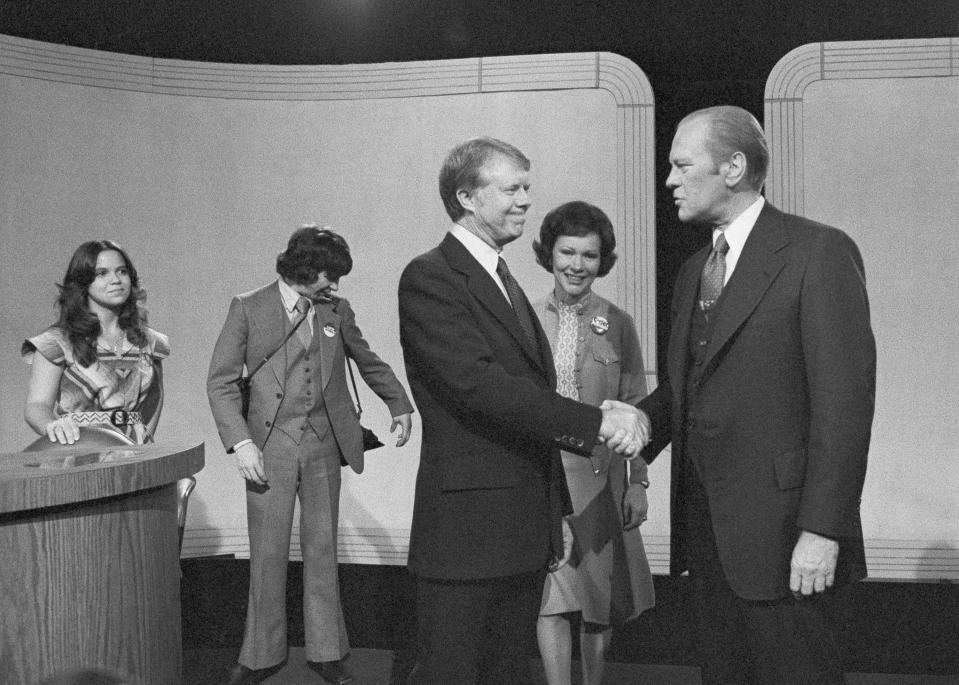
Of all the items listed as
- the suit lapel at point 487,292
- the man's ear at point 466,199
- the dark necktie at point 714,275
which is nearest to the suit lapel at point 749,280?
the dark necktie at point 714,275

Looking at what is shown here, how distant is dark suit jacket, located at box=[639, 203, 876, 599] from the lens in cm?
195

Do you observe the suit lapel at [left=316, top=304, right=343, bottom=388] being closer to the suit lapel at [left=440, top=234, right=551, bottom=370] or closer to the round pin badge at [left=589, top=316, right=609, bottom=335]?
the round pin badge at [left=589, top=316, right=609, bottom=335]

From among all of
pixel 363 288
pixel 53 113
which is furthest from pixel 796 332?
pixel 53 113

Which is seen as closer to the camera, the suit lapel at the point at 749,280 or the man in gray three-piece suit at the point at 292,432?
the suit lapel at the point at 749,280

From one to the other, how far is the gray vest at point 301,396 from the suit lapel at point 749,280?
2053mm

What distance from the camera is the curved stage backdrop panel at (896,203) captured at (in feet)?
15.8

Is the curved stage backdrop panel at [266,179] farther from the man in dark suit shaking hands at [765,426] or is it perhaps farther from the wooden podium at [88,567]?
the wooden podium at [88,567]

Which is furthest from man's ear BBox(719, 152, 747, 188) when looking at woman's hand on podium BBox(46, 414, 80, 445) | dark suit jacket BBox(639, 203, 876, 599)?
woman's hand on podium BBox(46, 414, 80, 445)

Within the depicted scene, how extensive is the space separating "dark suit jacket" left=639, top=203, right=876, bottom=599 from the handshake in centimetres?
22

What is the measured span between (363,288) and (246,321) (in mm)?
1526

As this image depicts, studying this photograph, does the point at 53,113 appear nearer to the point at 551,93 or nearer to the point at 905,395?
the point at 551,93

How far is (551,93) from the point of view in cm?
518

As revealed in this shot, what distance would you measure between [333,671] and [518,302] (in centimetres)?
206

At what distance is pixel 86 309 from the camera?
12.1ft
